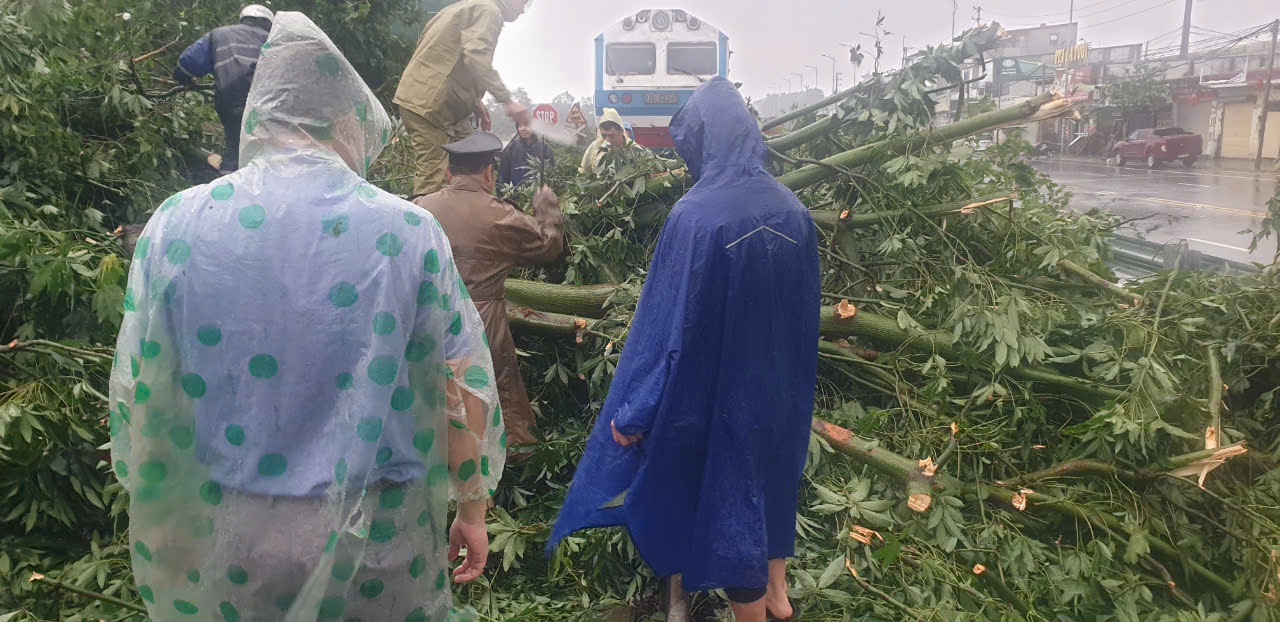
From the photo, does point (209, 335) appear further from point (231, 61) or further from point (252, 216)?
point (231, 61)

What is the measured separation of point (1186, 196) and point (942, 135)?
56.0 ft

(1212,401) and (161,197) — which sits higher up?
(161,197)

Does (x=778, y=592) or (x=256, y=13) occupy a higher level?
(x=256, y=13)

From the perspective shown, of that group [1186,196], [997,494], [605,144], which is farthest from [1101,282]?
[1186,196]

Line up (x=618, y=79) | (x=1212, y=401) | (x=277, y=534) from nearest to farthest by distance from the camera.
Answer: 1. (x=277, y=534)
2. (x=1212, y=401)
3. (x=618, y=79)

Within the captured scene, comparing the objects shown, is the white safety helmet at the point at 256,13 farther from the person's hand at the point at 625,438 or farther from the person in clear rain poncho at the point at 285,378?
the person's hand at the point at 625,438

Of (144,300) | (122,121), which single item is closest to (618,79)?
(122,121)

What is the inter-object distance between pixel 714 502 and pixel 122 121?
407cm

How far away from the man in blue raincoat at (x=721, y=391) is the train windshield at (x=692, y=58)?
11909mm

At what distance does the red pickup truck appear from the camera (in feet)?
84.4

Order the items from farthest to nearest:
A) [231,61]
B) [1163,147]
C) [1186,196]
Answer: [1163,147]
[1186,196]
[231,61]

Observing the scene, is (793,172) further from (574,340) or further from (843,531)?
(843,531)

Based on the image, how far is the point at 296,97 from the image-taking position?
1.56 metres

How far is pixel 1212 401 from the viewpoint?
3.14 m
